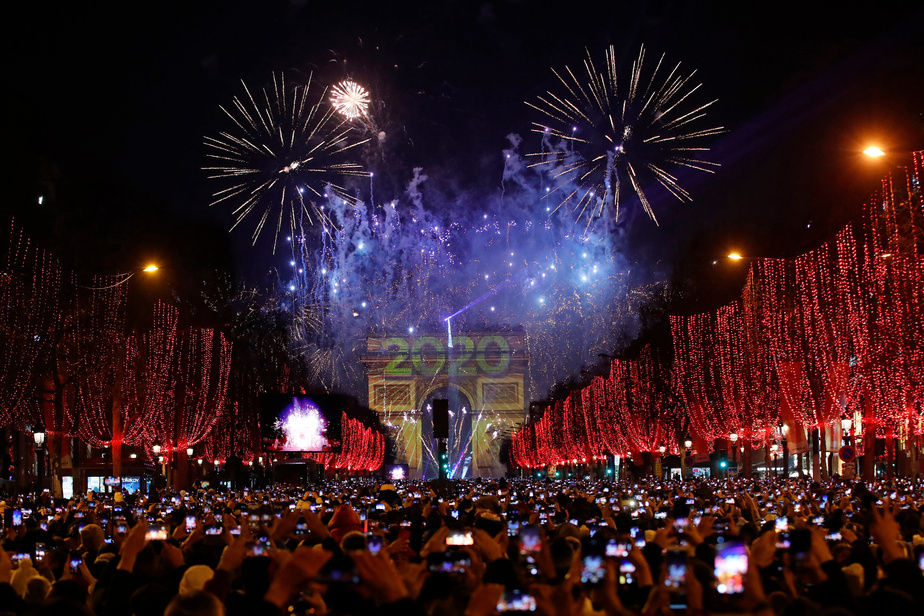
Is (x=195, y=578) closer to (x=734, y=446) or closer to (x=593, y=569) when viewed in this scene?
(x=593, y=569)

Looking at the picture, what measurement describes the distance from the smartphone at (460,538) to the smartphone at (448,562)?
7.09ft

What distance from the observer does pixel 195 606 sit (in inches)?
278

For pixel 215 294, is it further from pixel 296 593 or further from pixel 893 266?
pixel 296 593

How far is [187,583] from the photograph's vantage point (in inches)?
377

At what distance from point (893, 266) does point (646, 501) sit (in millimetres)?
9782

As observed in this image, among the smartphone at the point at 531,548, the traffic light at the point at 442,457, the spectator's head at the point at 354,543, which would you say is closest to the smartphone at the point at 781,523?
the smartphone at the point at 531,548

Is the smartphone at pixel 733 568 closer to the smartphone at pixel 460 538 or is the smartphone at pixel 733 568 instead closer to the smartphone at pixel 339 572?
the smartphone at pixel 339 572

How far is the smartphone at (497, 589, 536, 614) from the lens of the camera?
21.9 ft

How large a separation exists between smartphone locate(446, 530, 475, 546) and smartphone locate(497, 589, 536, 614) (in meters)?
3.81

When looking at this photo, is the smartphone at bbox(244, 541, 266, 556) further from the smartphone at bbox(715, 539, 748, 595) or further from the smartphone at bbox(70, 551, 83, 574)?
the smartphone at bbox(715, 539, 748, 595)

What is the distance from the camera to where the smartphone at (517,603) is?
668 centimetres

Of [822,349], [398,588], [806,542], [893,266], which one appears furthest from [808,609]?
[822,349]

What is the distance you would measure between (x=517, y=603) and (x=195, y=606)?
6.51 ft

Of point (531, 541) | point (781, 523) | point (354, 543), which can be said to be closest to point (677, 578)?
point (531, 541)
